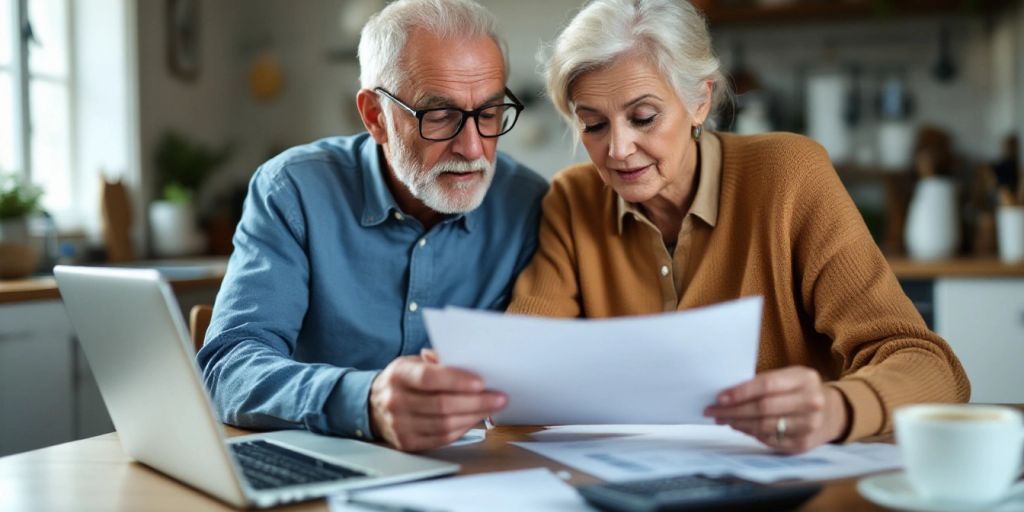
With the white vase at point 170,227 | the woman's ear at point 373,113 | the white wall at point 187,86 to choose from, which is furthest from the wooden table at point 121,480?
the white wall at point 187,86

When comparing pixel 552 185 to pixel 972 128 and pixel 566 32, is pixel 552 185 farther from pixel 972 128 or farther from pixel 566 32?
pixel 972 128

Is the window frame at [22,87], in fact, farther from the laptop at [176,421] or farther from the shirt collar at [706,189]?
the laptop at [176,421]

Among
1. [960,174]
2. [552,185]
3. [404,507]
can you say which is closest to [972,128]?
[960,174]

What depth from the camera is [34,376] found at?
2.96m

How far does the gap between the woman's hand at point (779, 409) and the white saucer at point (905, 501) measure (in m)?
0.15

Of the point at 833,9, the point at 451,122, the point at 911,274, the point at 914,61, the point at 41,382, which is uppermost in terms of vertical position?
the point at 833,9

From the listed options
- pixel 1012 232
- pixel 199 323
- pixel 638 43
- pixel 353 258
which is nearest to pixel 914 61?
pixel 1012 232

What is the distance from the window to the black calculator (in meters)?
3.11

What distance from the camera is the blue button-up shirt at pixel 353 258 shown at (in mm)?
1688

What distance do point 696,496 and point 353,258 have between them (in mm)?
1021

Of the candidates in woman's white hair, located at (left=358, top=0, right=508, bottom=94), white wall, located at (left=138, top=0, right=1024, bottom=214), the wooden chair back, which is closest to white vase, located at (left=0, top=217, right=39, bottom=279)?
white wall, located at (left=138, top=0, right=1024, bottom=214)

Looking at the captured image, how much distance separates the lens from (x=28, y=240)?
10.6ft

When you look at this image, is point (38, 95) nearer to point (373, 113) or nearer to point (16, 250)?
point (16, 250)

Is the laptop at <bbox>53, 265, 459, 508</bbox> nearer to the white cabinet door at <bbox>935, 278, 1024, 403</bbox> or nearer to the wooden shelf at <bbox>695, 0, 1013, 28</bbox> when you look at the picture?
the white cabinet door at <bbox>935, 278, 1024, 403</bbox>
